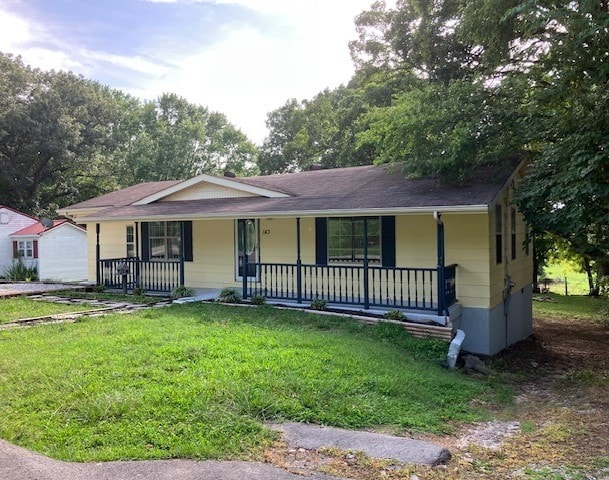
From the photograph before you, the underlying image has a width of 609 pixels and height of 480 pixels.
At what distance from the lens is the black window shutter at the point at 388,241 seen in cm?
→ 1124

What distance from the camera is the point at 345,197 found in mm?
11516

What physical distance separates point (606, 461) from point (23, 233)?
26578 mm

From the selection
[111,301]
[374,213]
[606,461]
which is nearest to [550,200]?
[374,213]

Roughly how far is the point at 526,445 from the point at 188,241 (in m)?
10.7

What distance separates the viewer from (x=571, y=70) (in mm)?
8828

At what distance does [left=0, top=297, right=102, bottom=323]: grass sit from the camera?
10497 mm

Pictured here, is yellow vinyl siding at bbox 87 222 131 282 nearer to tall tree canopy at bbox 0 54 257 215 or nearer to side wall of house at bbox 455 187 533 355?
side wall of house at bbox 455 187 533 355

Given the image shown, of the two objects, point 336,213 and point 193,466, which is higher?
point 336,213

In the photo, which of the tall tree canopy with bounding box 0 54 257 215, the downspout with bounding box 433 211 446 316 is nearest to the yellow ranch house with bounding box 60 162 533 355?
the downspout with bounding box 433 211 446 316

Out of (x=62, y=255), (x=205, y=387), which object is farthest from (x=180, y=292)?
(x=62, y=255)

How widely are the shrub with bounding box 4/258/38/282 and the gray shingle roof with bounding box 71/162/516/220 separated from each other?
1034 cm

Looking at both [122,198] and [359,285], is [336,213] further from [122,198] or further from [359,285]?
[122,198]

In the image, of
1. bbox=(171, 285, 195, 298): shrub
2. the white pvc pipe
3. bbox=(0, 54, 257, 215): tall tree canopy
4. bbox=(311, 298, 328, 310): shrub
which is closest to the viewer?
the white pvc pipe

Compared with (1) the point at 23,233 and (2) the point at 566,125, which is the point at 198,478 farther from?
(1) the point at 23,233
